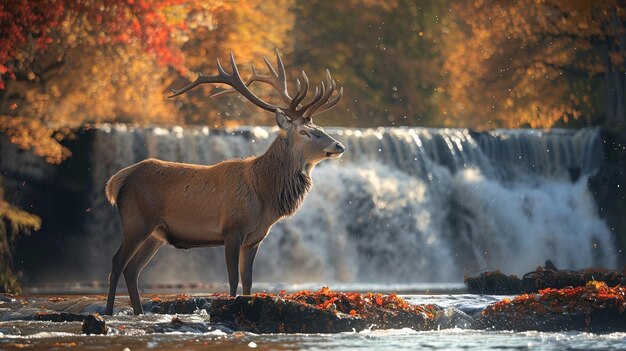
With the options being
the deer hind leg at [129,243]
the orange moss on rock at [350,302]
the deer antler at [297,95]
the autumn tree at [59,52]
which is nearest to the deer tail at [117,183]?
the deer hind leg at [129,243]

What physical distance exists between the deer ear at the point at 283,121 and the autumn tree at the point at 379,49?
36112mm

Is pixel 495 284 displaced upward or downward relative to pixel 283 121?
downward

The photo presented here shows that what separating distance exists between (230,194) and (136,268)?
1.77 meters

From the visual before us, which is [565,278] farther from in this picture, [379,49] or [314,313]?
[379,49]

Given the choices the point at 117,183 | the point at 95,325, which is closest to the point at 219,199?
the point at 117,183

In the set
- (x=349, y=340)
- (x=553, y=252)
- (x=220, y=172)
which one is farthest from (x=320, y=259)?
(x=349, y=340)

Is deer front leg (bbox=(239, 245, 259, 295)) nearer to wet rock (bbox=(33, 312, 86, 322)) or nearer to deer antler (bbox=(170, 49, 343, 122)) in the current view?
deer antler (bbox=(170, 49, 343, 122))

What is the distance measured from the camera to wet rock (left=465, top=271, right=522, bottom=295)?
22.7 m

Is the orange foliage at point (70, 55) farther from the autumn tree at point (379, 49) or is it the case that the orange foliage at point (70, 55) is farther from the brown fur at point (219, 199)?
the autumn tree at point (379, 49)

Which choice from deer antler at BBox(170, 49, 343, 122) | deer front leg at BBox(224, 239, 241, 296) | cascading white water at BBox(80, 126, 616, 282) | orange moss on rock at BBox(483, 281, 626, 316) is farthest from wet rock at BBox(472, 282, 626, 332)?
cascading white water at BBox(80, 126, 616, 282)

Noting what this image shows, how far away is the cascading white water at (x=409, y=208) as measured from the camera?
111ft

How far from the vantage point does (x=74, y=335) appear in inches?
670

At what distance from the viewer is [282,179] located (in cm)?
1878

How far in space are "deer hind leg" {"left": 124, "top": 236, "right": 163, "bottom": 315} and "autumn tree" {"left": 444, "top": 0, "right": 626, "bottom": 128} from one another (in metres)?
22.3
